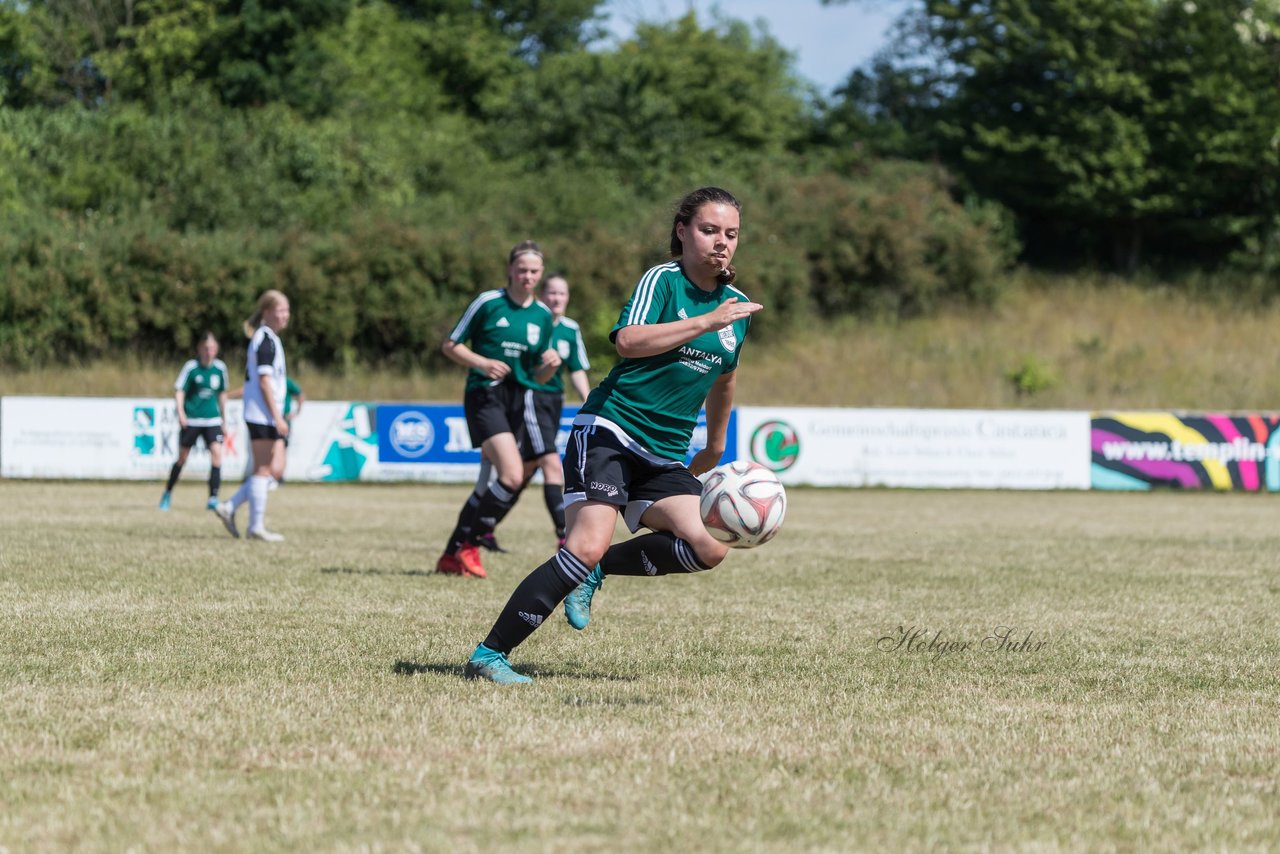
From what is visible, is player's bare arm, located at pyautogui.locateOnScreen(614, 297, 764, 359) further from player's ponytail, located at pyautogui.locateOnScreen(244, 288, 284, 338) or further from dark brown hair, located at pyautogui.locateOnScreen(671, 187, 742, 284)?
player's ponytail, located at pyautogui.locateOnScreen(244, 288, 284, 338)

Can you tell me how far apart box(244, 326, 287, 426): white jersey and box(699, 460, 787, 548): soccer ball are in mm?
7181

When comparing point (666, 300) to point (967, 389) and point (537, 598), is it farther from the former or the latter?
point (967, 389)

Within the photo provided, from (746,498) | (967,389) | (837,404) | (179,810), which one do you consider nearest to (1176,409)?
(967,389)

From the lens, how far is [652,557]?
5.90 meters

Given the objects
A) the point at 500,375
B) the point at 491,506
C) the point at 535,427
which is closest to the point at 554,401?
the point at 535,427

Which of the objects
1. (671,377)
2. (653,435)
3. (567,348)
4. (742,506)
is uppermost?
(567,348)

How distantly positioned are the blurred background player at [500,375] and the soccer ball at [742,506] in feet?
14.6

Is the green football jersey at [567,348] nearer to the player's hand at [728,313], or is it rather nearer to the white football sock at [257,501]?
the white football sock at [257,501]

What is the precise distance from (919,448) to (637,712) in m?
21.9

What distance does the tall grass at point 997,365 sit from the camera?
119 feet

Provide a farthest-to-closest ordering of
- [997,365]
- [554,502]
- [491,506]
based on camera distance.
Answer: [997,365] → [554,502] → [491,506]

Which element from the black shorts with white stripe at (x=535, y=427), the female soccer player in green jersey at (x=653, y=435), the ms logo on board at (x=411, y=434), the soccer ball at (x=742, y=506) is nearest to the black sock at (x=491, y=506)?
the black shorts with white stripe at (x=535, y=427)

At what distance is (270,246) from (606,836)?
37.4 metres

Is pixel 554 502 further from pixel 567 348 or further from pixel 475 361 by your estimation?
pixel 475 361
